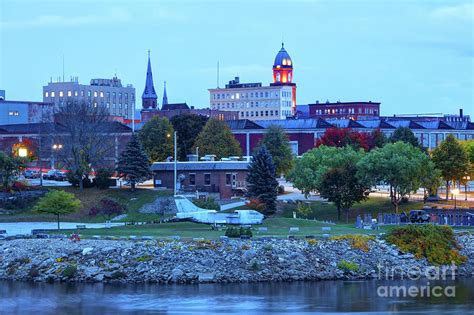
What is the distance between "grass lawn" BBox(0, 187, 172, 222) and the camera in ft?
269

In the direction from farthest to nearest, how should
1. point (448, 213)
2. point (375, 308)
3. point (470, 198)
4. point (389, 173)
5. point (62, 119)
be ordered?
point (62, 119) → point (470, 198) → point (389, 173) → point (448, 213) → point (375, 308)

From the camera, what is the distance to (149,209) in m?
88.2

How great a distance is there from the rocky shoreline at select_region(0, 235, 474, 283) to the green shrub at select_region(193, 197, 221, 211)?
83.2 feet

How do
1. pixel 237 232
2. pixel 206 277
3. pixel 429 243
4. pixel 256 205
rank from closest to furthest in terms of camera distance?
1. pixel 206 277
2. pixel 429 243
3. pixel 237 232
4. pixel 256 205

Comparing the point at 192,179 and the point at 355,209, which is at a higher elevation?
the point at 192,179

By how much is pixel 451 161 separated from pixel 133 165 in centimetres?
3006

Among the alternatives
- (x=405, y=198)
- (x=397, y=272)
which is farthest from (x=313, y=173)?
(x=397, y=272)

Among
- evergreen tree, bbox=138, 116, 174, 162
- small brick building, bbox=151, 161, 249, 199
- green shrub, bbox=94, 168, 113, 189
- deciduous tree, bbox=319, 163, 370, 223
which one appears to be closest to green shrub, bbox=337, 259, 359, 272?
deciduous tree, bbox=319, 163, 370, 223

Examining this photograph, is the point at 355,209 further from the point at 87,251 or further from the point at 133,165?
the point at 87,251

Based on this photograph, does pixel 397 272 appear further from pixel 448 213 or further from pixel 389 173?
pixel 389 173

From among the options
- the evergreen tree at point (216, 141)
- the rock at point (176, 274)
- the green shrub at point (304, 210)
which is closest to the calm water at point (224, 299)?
the rock at point (176, 274)

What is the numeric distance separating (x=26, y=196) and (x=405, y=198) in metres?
32.9

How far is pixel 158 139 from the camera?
419ft

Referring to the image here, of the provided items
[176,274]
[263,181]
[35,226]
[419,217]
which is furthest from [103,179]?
[176,274]
